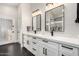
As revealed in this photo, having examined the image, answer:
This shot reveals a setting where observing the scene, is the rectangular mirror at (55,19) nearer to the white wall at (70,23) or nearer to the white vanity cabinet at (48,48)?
the white wall at (70,23)

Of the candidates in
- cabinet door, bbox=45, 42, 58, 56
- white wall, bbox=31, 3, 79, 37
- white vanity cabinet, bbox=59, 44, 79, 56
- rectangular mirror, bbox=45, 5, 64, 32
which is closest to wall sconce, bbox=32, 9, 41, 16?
rectangular mirror, bbox=45, 5, 64, 32

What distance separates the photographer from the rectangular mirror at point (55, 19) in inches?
86.6

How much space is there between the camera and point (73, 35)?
1.84 metres

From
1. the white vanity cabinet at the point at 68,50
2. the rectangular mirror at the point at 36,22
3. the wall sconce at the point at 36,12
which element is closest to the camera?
the white vanity cabinet at the point at 68,50

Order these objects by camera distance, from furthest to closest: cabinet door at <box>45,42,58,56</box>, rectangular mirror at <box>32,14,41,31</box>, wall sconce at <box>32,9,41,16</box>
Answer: wall sconce at <box>32,9,41,16</box>, rectangular mirror at <box>32,14,41,31</box>, cabinet door at <box>45,42,58,56</box>

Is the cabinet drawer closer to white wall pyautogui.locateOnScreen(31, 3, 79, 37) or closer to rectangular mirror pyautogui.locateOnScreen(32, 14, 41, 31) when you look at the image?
white wall pyautogui.locateOnScreen(31, 3, 79, 37)

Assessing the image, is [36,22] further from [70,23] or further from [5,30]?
[70,23]

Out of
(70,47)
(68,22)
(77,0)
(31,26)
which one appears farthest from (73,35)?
(31,26)

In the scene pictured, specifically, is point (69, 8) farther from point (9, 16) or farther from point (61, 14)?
point (9, 16)

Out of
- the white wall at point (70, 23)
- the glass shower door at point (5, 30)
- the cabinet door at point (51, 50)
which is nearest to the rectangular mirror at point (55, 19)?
the white wall at point (70, 23)

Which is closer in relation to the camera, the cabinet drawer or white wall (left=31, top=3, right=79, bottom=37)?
the cabinet drawer

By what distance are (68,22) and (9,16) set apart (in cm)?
164

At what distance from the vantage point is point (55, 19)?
2.44 metres

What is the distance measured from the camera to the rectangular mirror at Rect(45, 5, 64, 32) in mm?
2200
